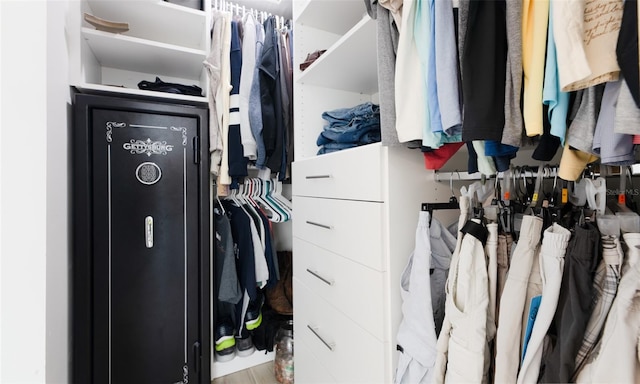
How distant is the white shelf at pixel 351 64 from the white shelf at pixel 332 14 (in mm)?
220

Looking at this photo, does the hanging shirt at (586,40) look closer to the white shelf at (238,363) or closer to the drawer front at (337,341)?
the drawer front at (337,341)

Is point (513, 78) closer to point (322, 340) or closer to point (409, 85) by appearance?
point (409, 85)

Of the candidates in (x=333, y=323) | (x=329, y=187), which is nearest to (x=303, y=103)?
(x=329, y=187)

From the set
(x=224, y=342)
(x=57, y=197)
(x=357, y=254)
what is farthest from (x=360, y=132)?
(x=224, y=342)

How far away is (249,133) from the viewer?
1.43m

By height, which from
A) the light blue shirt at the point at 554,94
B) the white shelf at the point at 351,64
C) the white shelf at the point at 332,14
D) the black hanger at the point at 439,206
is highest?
the white shelf at the point at 332,14

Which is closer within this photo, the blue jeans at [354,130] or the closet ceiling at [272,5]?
the blue jeans at [354,130]

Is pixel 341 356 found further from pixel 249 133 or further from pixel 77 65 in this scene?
pixel 77 65

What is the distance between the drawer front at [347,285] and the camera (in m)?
0.80

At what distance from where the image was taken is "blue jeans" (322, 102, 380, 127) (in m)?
1.07
